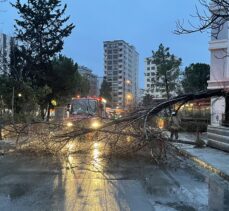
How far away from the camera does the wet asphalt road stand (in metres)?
7.79

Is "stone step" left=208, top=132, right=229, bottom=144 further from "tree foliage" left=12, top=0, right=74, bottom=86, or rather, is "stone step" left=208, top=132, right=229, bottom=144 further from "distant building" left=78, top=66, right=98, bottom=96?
"distant building" left=78, top=66, right=98, bottom=96

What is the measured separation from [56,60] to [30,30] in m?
6.85

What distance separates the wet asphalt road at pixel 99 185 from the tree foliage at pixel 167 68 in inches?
1391

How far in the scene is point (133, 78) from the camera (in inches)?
A: 4951

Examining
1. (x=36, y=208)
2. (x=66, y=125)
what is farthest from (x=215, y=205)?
(x=66, y=125)

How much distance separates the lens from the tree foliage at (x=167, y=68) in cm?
4909

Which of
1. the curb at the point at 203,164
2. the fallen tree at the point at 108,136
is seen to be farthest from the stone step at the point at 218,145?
the fallen tree at the point at 108,136

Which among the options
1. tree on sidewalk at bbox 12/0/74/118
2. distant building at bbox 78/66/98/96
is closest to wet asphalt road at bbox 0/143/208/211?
tree on sidewalk at bbox 12/0/74/118

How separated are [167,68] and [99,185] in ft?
132

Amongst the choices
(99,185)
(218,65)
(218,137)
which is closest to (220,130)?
(218,137)

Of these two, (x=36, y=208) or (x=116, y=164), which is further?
(x=116, y=164)

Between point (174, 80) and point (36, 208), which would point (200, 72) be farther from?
point (36, 208)

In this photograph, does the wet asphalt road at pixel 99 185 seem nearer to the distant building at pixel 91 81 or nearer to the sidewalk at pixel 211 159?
the sidewalk at pixel 211 159

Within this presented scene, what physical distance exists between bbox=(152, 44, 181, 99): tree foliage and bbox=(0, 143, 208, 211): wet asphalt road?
35342 millimetres
